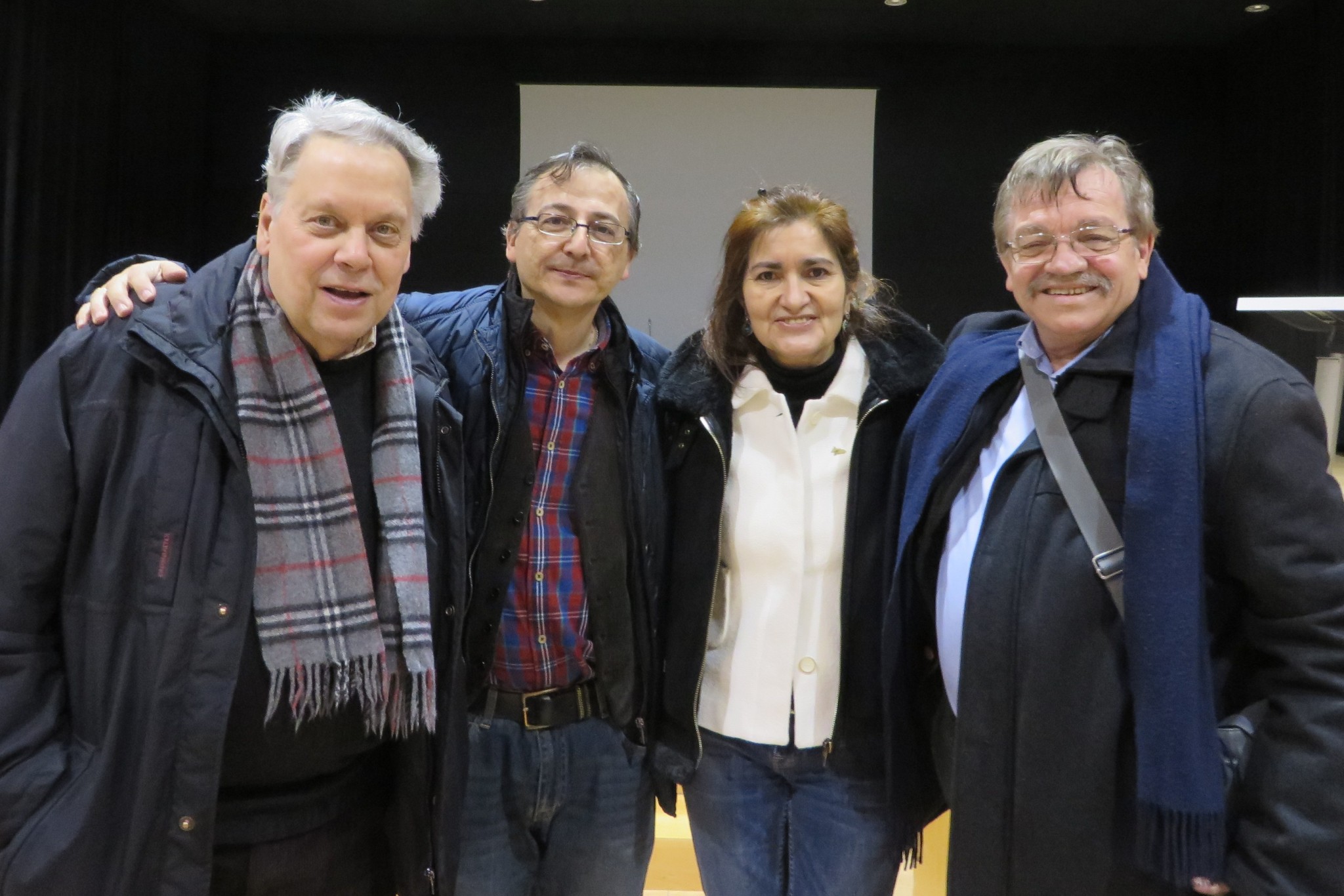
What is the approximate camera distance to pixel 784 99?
602 cm

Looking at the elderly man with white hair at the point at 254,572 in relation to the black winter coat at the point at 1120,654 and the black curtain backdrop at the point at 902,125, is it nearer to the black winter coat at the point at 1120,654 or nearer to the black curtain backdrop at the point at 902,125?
the black winter coat at the point at 1120,654

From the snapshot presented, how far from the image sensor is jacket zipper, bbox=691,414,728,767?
161 centimetres

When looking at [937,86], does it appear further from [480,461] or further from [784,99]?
[480,461]

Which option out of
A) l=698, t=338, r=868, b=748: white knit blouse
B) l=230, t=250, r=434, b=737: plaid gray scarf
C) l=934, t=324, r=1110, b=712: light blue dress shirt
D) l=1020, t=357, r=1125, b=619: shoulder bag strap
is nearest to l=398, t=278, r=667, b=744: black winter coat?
l=698, t=338, r=868, b=748: white knit blouse

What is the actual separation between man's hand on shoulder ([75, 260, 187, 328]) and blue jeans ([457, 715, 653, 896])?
86 centimetres

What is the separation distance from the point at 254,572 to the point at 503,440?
1.68 feet

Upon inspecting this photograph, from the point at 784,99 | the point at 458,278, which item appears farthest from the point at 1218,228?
the point at 458,278

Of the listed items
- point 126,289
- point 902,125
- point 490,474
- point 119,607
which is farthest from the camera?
point 902,125

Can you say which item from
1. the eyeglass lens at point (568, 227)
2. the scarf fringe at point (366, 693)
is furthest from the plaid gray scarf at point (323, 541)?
the eyeglass lens at point (568, 227)

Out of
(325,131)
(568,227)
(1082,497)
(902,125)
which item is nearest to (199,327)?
(325,131)

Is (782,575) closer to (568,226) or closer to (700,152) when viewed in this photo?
(568,226)

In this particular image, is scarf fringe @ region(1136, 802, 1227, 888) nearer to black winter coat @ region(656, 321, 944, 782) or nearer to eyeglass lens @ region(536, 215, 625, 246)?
black winter coat @ region(656, 321, 944, 782)

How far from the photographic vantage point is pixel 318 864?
1.31 meters

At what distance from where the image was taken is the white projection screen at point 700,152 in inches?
238
